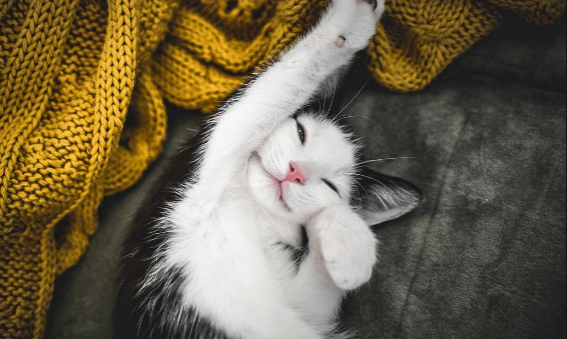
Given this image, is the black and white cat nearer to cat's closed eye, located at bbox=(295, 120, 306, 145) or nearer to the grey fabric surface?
cat's closed eye, located at bbox=(295, 120, 306, 145)

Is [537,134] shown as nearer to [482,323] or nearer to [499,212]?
[499,212]

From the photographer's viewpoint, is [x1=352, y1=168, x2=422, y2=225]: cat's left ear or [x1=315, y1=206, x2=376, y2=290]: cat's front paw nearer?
[x1=315, y1=206, x2=376, y2=290]: cat's front paw

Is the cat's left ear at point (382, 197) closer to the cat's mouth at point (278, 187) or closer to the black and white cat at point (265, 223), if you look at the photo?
the black and white cat at point (265, 223)

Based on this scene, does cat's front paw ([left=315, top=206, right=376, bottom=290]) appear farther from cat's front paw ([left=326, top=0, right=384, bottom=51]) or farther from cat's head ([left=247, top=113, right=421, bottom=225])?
cat's front paw ([left=326, top=0, right=384, bottom=51])

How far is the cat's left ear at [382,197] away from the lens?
814mm

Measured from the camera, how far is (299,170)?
76cm

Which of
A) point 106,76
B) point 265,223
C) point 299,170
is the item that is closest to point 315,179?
point 299,170

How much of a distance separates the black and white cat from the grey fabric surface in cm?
11

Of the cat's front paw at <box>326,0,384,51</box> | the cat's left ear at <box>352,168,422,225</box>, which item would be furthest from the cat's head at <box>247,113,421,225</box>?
the cat's front paw at <box>326,0,384,51</box>

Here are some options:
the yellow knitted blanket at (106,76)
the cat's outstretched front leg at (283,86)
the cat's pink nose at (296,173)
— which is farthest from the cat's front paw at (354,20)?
the cat's pink nose at (296,173)

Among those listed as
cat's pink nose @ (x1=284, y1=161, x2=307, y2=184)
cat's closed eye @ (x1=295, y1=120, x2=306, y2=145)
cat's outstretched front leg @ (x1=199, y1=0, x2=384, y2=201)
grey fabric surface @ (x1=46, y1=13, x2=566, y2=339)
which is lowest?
grey fabric surface @ (x1=46, y1=13, x2=566, y2=339)

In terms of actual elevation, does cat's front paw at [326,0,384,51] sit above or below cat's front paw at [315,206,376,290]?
above

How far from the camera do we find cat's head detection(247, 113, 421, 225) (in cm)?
79

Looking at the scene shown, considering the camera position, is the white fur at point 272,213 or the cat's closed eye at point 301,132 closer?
the white fur at point 272,213
